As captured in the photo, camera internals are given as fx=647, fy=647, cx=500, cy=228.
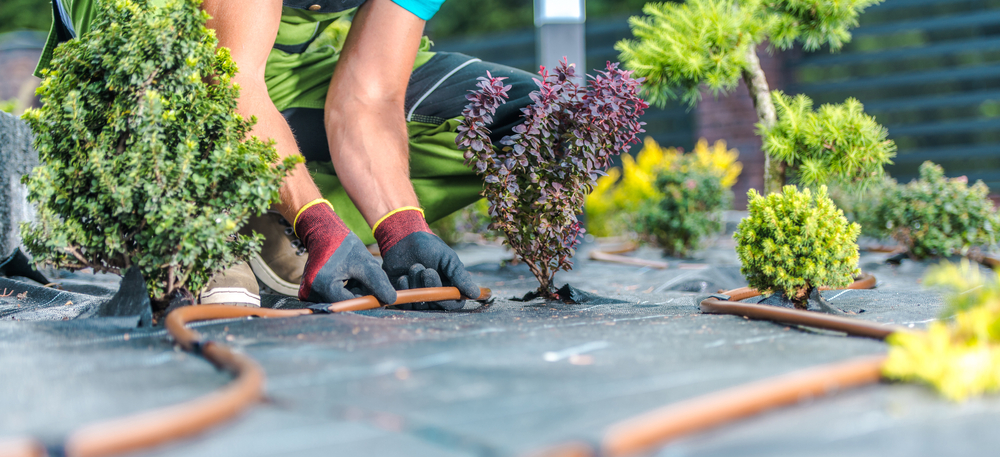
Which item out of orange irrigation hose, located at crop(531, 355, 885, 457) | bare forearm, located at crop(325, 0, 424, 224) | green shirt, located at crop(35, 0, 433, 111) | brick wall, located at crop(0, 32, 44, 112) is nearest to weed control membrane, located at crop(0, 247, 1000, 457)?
orange irrigation hose, located at crop(531, 355, 885, 457)

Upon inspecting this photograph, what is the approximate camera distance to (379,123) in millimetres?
2406

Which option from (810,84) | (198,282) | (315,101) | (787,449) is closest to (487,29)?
(810,84)

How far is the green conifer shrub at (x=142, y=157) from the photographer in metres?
1.53

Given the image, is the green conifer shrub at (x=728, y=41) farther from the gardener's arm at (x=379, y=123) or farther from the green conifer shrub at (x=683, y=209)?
the green conifer shrub at (x=683, y=209)

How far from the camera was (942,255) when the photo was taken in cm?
307

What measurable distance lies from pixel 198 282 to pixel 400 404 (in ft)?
3.11

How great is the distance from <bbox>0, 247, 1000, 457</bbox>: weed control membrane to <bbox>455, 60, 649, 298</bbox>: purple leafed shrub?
40 centimetres

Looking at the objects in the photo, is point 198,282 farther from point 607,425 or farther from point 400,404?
point 607,425

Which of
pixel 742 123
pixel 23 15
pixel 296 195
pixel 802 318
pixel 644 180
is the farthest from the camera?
pixel 23 15

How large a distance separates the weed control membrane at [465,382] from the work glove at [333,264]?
6.0 inches

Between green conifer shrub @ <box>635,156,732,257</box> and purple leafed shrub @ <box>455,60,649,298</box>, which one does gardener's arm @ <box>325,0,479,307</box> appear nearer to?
purple leafed shrub @ <box>455,60,649,298</box>

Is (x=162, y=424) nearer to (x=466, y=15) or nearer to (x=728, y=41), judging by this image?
(x=728, y=41)

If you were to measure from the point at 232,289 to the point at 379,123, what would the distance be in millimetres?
839

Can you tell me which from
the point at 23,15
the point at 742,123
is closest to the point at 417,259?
the point at 742,123
